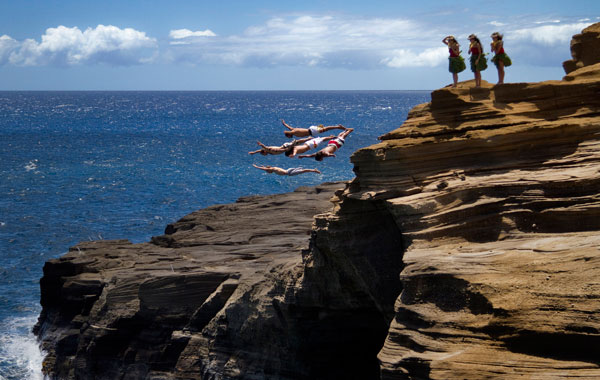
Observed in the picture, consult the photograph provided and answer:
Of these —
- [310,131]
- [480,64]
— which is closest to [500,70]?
[480,64]

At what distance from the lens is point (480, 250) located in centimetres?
1357

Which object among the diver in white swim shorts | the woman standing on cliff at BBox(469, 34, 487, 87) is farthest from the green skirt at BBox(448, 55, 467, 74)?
the diver in white swim shorts

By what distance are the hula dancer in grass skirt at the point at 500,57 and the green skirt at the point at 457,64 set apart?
0.77 m

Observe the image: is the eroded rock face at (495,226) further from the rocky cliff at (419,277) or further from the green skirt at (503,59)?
the green skirt at (503,59)

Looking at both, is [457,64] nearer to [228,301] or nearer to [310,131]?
[310,131]

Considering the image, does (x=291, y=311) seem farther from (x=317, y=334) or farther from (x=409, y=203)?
(x=409, y=203)

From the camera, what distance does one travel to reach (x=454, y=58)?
722 inches

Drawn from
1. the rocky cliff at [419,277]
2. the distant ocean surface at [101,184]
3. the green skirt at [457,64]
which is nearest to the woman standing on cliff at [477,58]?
the green skirt at [457,64]

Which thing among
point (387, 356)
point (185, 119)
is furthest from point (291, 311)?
point (185, 119)

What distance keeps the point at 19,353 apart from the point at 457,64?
20380mm

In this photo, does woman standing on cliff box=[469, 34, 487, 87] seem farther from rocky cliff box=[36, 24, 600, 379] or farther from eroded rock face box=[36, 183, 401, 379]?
eroded rock face box=[36, 183, 401, 379]

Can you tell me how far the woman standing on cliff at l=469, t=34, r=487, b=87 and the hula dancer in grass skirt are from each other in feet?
1.36

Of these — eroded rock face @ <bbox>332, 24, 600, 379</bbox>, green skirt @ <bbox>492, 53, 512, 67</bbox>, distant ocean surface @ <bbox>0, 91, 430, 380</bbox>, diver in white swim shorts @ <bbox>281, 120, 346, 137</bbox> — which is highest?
green skirt @ <bbox>492, 53, 512, 67</bbox>

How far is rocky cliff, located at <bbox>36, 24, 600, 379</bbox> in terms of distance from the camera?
1208 centimetres
